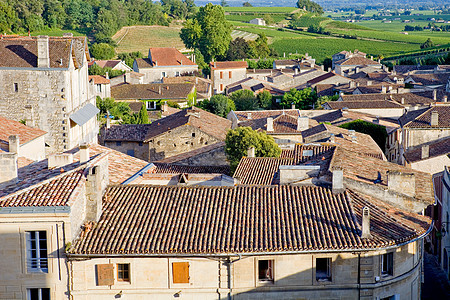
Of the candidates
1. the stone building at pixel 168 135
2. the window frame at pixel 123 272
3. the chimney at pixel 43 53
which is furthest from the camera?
the stone building at pixel 168 135

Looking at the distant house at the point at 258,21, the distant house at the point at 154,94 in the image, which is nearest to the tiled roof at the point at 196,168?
the distant house at the point at 154,94

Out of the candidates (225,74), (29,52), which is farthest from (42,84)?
(225,74)

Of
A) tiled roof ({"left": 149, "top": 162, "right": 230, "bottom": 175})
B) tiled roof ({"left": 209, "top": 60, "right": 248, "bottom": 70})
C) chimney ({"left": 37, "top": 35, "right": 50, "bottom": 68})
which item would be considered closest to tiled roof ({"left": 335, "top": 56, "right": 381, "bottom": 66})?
tiled roof ({"left": 209, "top": 60, "right": 248, "bottom": 70})

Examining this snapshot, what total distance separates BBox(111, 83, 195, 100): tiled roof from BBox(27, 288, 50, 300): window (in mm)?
57451

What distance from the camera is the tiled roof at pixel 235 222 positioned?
61.1ft

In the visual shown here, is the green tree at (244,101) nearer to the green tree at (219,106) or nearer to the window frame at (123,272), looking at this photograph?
the green tree at (219,106)

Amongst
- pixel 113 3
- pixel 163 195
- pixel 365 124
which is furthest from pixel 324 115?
pixel 113 3

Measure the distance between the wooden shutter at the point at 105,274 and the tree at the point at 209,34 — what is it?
368ft

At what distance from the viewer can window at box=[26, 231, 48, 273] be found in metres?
18.6

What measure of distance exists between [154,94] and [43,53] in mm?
37763

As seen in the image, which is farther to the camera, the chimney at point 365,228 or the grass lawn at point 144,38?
the grass lawn at point 144,38

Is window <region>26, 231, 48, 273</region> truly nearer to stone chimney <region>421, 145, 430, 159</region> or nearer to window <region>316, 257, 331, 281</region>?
window <region>316, 257, 331, 281</region>

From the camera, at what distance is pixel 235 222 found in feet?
64.3

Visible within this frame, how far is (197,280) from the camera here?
18.8m
